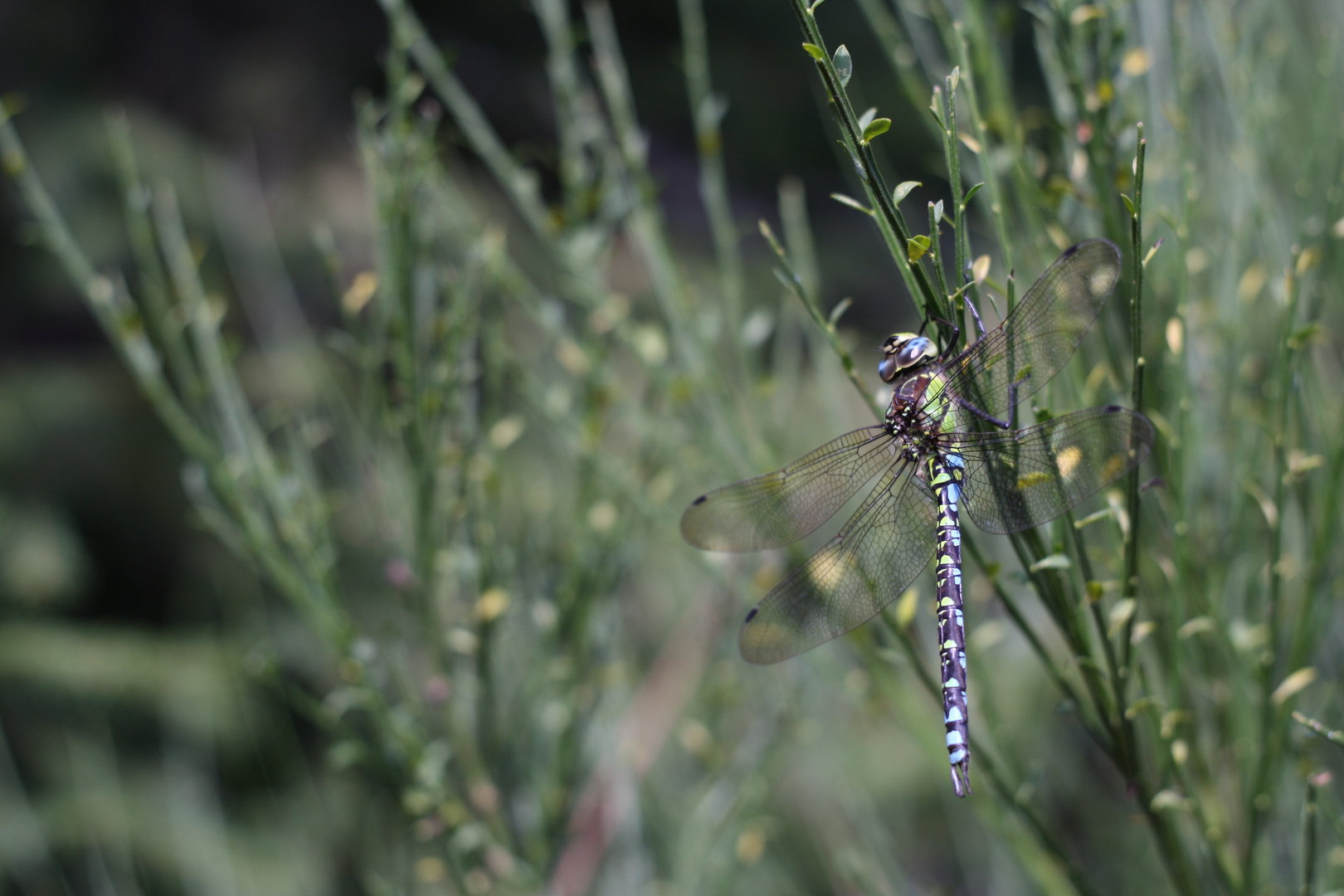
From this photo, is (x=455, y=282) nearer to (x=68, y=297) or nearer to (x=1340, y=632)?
(x=1340, y=632)

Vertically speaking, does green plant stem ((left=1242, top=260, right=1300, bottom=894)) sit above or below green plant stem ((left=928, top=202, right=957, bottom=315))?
below

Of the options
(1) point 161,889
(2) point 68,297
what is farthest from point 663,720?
(2) point 68,297

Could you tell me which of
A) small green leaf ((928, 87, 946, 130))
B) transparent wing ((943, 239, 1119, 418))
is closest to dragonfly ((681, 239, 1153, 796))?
transparent wing ((943, 239, 1119, 418))

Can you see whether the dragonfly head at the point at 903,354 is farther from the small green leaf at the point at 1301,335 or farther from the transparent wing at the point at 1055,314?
the small green leaf at the point at 1301,335

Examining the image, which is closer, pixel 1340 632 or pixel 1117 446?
pixel 1117 446

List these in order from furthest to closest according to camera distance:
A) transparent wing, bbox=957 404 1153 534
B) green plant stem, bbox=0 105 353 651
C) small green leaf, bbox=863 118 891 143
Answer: green plant stem, bbox=0 105 353 651, transparent wing, bbox=957 404 1153 534, small green leaf, bbox=863 118 891 143

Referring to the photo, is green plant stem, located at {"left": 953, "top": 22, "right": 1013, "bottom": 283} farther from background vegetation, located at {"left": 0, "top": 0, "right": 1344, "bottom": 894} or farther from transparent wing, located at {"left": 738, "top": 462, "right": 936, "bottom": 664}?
transparent wing, located at {"left": 738, "top": 462, "right": 936, "bottom": 664}
